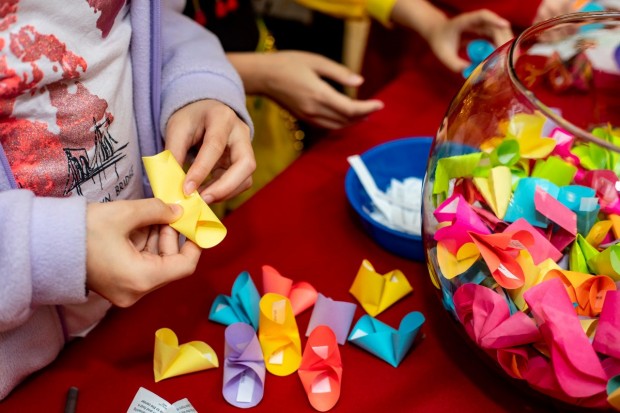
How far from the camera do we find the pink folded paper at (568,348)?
483mm

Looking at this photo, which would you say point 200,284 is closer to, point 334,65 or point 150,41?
point 150,41

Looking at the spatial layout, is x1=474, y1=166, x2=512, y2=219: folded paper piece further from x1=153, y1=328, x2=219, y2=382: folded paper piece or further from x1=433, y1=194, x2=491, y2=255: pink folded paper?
x1=153, y1=328, x2=219, y2=382: folded paper piece

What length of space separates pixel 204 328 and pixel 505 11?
873 mm

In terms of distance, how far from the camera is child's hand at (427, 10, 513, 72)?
1.04 m

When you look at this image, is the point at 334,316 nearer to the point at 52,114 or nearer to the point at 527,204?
the point at 527,204

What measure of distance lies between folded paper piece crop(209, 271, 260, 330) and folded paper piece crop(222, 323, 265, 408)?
0.04m

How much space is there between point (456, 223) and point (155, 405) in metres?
0.32

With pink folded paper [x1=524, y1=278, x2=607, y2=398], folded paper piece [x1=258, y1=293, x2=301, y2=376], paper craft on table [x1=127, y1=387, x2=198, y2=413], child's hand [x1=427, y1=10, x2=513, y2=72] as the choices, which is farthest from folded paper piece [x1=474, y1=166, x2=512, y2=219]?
child's hand [x1=427, y1=10, x2=513, y2=72]

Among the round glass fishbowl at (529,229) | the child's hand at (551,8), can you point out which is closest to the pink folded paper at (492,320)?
the round glass fishbowl at (529,229)

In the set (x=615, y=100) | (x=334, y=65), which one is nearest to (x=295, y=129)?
(x=334, y=65)

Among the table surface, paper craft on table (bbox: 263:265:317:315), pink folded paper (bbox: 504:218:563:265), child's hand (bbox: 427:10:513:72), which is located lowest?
the table surface

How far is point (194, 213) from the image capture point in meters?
0.57

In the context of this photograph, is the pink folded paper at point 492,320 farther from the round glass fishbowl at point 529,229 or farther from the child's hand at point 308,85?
the child's hand at point 308,85

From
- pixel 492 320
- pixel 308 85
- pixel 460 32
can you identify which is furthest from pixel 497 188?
pixel 460 32
